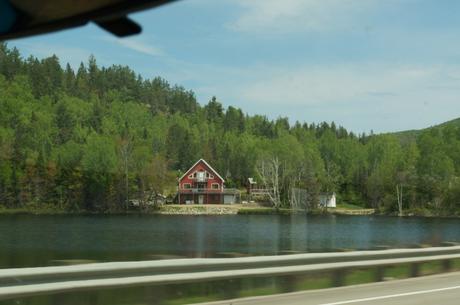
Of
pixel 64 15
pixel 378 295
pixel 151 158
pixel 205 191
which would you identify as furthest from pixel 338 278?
pixel 205 191

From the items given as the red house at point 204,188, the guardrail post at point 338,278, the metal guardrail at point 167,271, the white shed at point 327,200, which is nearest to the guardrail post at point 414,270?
the metal guardrail at point 167,271

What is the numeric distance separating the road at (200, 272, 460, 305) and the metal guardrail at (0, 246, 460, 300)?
1.39 feet

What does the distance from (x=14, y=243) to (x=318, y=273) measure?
2216 centimetres

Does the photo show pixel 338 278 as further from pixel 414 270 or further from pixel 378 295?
pixel 414 270

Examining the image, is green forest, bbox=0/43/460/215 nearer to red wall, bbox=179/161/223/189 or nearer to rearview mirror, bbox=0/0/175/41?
red wall, bbox=179/161/223/189

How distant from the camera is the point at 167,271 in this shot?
9922 mm

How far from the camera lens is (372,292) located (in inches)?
496

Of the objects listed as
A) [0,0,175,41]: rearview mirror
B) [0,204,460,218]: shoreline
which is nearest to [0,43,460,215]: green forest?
[0,204,460,218]: shoreline

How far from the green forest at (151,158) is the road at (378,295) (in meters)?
9.92

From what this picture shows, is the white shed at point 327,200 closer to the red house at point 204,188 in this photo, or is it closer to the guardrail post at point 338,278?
the red house at point 204,188

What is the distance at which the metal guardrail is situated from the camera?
27.2 feet

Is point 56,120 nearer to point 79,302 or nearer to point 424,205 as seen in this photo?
point 424,205

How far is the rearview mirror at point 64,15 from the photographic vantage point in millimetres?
2744

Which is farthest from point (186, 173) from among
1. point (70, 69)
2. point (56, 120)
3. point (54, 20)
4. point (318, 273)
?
point (70, 69)
